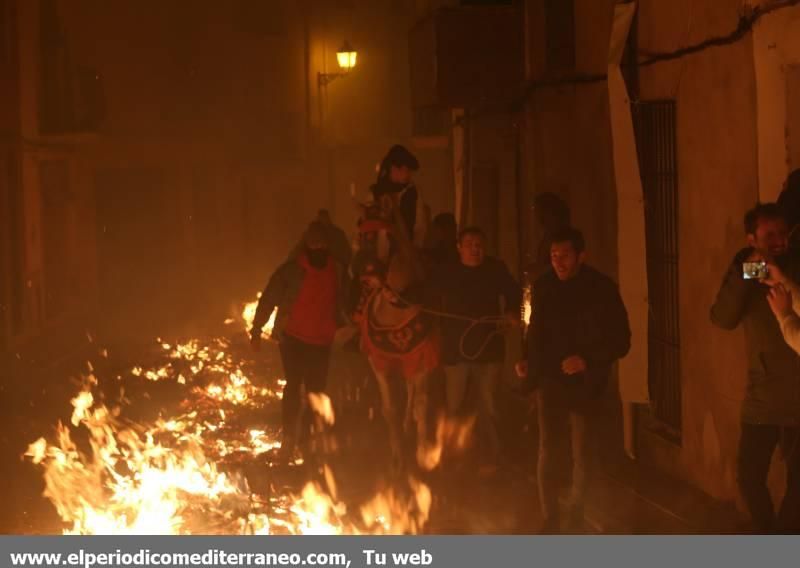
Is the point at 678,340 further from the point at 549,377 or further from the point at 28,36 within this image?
the point at 28,36

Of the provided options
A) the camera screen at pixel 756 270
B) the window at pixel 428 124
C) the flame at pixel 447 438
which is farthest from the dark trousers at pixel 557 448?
the window at pixel 428 124

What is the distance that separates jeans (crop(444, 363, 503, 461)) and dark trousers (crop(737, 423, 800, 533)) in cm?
327

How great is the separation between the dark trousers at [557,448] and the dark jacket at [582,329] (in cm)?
9

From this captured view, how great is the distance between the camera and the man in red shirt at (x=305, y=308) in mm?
10852

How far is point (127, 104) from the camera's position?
126 feet

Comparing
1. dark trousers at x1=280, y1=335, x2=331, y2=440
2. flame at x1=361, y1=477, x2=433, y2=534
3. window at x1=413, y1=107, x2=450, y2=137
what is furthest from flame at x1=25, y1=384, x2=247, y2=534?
window at x1=413, y1=107, x2=450, y2=137

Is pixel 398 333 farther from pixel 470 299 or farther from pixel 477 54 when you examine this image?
pixel 477 54

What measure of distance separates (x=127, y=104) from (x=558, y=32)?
2635 centimetres

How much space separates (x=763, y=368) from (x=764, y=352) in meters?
0.08

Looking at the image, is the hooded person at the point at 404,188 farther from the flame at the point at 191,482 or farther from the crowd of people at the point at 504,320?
the flame at the point at 191,482

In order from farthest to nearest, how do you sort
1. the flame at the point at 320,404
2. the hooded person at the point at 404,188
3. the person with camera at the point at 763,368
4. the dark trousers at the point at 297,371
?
the hooded person at the point at 404,188 < the flame at the point at 320,404 < the dark trousers at the point at 297,371 < the person with camera at the point at 763,368

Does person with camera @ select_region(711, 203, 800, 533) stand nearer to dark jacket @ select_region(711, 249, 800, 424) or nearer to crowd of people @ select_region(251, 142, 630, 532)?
dark jacket @ select_region(711, 249, 800, 424)

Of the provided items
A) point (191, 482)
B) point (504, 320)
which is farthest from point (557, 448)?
point (191, 482)
